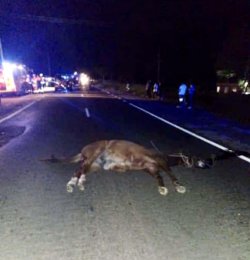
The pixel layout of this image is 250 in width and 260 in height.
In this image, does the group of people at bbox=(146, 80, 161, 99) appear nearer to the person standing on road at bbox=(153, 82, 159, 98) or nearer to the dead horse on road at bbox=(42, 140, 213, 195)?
the person standing on road at bbox=(153, 82, 159, 98)

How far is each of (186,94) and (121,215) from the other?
25.6 metres

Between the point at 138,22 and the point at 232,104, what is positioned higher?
the point at 138,22

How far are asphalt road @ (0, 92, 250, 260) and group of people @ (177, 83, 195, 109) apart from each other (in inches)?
757

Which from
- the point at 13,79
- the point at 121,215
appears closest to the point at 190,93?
the point at 13,79

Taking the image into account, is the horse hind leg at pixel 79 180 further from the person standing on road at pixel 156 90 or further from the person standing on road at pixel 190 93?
the person standing on road at pixel 156 90

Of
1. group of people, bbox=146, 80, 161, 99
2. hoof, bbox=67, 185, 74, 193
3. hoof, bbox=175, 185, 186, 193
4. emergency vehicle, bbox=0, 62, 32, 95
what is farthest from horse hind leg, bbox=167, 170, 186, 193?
group of people, bbox=146, 80, 161, 99

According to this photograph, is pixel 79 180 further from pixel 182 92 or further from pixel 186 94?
pixel 186 94

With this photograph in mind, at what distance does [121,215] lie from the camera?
580 cm

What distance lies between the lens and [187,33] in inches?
2344

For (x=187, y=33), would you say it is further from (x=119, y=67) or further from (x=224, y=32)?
(x=119, y=67)

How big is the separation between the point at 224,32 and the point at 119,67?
38.0 m

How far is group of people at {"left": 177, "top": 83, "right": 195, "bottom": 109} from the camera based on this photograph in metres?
28.9

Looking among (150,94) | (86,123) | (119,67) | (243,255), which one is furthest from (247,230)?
(119,67)

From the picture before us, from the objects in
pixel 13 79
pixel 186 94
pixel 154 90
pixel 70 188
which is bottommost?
pixel 154 90
